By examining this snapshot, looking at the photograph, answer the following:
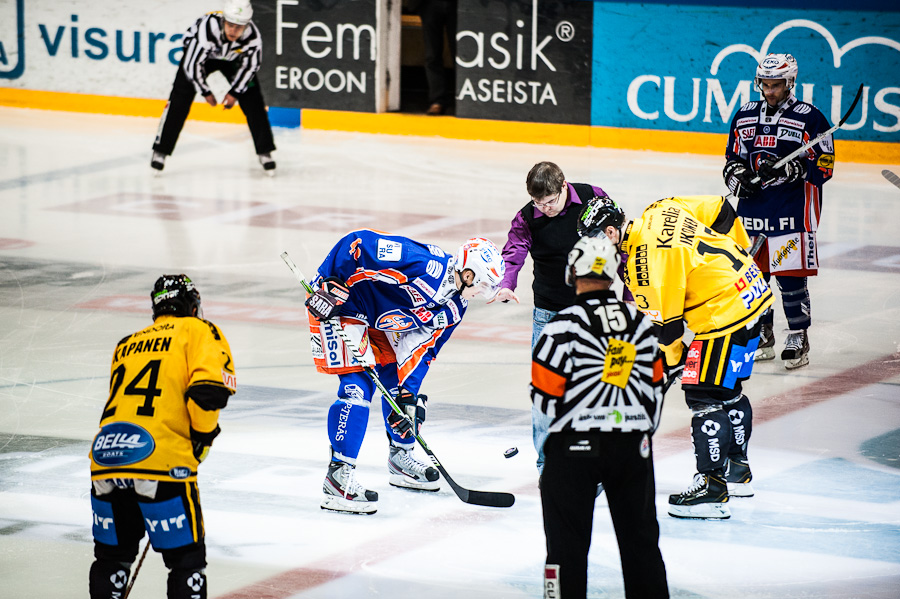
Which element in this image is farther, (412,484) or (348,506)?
→ (412,484)

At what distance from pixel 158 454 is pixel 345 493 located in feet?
4.91

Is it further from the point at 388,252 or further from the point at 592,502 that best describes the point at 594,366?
the point at 388,252

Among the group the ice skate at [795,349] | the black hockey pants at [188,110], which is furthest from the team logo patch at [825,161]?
the black hockey pants at [188,110]

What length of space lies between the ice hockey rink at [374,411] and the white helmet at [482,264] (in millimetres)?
882

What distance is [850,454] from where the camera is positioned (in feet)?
19.5

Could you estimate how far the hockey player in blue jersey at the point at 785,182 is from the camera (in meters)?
7.16

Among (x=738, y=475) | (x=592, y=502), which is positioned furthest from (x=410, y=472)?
(x=592, y=502)

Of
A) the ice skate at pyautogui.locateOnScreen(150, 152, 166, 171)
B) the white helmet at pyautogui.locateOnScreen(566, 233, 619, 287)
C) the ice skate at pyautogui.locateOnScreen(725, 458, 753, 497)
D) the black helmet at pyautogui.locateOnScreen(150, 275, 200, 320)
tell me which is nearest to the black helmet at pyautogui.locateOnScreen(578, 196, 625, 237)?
the white helmet at pyautogui.locateOnScreen(566, 233, 619, 287)

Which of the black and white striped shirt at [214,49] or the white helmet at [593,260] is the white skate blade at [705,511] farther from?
the black and white striped shirt at [214,49]

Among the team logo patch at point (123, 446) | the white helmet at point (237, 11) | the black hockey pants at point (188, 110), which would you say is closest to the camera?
the team logo patch at point (123, 446)

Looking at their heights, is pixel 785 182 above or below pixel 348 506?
above

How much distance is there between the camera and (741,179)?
23.7ft

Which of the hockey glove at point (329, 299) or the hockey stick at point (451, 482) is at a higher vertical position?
the hockey glove at point (329, 299)

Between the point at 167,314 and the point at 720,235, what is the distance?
7.03ft
